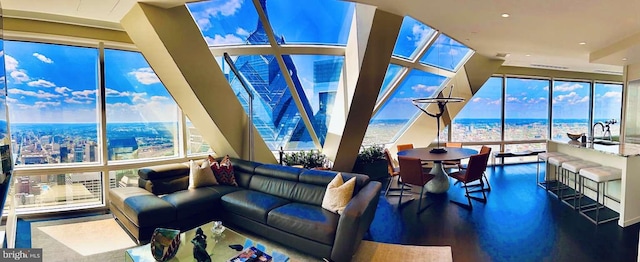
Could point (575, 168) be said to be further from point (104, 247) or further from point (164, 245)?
point (104, 247)

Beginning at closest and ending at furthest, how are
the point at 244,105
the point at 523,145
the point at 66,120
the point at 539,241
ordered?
the point at 539,241 < the point at 66,120 < the point at 244,105 < the point at 523,145

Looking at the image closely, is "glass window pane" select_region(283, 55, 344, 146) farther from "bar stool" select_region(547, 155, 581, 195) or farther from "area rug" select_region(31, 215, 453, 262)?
"bar stool" select_region(547, 155, 581, 195)

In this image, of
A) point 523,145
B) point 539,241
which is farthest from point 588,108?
point 539,241

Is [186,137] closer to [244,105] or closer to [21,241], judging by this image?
[244,105]

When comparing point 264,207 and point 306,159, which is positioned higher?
point 306,159

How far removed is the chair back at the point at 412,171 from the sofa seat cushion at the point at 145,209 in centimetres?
329

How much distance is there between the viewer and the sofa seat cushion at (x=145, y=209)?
3324 mm

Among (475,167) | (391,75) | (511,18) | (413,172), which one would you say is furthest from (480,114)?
(511,18)

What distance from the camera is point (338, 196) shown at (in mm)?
3312

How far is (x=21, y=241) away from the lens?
3.44m

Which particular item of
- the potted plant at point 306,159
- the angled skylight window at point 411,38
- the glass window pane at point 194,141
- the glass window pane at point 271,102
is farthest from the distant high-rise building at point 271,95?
the angled skylight window at point 411,38

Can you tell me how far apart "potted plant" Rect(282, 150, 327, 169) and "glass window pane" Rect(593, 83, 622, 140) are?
29.5ft

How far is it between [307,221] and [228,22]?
3.18 metres

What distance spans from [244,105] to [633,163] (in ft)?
18.3
